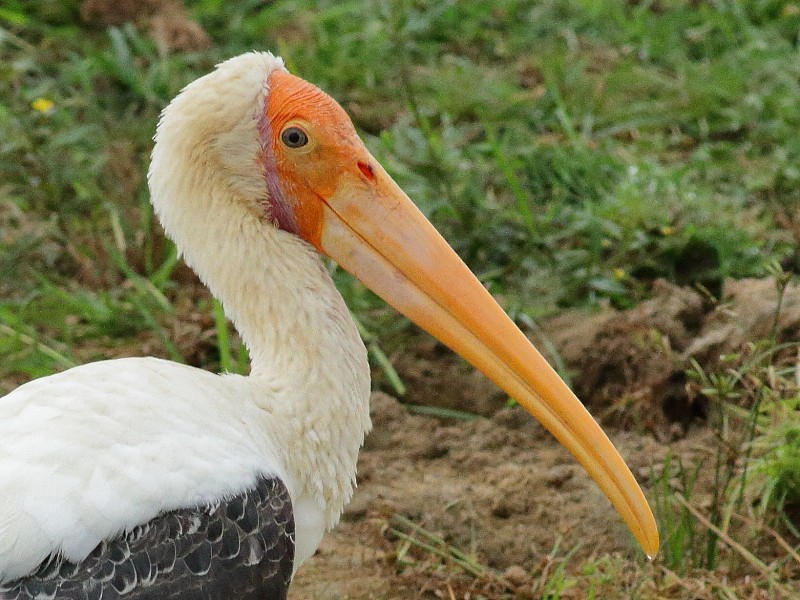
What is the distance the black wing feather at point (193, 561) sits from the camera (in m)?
3.14

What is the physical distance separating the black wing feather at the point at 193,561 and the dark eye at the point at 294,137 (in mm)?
945

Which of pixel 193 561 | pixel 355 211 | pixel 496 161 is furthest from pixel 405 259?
pixel 496 161

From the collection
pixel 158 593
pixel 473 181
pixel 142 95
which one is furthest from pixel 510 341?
pixel 142 95

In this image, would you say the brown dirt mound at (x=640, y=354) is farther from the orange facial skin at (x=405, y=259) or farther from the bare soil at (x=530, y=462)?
the orange facial skin at (x=405, y=259)

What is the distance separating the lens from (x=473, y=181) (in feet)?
21.7

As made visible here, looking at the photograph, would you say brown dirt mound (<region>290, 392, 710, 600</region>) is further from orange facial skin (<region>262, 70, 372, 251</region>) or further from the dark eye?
the dark eye

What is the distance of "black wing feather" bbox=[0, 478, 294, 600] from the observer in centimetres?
314

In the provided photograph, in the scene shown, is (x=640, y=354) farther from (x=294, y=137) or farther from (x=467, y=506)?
(x=294, y=137)

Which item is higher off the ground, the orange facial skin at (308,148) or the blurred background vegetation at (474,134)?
the orange facial skin at (308,148)

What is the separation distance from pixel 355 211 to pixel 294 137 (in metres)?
0.27

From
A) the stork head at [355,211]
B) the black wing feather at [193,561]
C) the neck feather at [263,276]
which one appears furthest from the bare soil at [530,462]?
the black wing feather at [193,561]

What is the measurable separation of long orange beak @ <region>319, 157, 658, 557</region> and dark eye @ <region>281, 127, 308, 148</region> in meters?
0.16

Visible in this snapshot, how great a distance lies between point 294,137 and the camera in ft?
12.4

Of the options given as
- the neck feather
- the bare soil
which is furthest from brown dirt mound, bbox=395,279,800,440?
the neck feather
